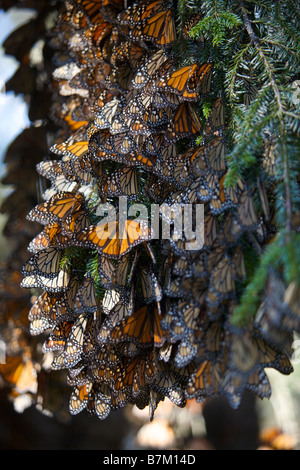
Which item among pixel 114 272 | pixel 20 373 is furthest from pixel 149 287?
pixel 20 373

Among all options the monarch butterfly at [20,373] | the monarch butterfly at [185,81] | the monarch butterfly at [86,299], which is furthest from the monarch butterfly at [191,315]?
the monarch butterfly at [20,373]

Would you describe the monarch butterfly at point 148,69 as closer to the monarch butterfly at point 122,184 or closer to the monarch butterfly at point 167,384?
the monarch butterfly at point 122,184

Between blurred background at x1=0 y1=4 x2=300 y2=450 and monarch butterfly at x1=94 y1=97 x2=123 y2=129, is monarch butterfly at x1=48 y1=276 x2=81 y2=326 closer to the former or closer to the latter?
monarch butterfly at x1=94 y1=97 x2=123 y2=129

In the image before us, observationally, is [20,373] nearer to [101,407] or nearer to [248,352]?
[101,407]

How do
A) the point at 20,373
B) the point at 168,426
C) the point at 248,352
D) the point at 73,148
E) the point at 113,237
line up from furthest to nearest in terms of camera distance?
the point at 168,426 → the point at 20,373 → the point at 73,148 → the point at 113,237 → the point at 248,352

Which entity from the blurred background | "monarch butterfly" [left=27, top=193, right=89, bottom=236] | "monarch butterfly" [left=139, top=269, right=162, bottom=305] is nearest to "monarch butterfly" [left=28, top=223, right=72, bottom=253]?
"monarch butterfly" [left=27, top=193, right=89, bottom=236]

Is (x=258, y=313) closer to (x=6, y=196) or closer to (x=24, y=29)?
→ (x=6, y=196)
